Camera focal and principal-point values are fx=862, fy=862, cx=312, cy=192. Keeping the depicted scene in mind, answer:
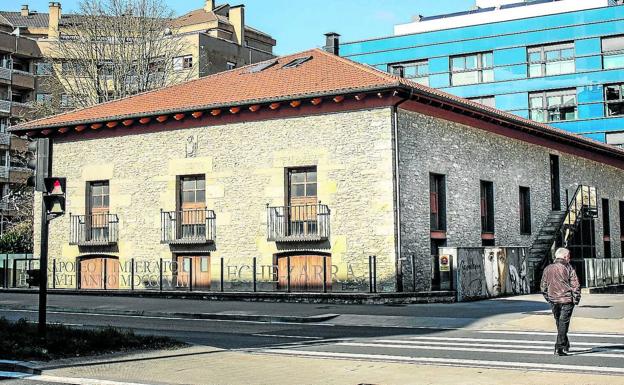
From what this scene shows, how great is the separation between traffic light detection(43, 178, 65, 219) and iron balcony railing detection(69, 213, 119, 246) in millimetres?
19290

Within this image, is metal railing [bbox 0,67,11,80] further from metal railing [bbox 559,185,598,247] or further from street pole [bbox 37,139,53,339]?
street pole [bbox 37,139,53,339]

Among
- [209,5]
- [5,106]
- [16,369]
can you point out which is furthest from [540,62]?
[16,369]

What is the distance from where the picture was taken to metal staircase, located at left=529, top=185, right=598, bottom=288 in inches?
1379

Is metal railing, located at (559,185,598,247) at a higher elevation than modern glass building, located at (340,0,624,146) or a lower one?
lower

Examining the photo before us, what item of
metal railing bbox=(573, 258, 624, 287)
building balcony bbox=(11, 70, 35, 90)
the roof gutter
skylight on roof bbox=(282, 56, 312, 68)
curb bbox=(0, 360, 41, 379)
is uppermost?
building balcony bbox=(11, 70, 35, 90)

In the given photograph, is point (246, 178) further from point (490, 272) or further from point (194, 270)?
point (490, 272)

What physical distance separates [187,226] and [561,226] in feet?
52.7

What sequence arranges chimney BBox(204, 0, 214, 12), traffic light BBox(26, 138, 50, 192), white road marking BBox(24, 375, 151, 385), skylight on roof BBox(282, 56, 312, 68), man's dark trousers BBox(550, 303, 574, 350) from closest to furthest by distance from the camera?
white road marking BBox(24, 375, 151, 385)
man's dark trousers BBox(550, 303, 574, 350)
traffic light BBox(26, 138, 50, 192)
skylight on roof BBox(282, 56, 312, 68)
chimney BBox(204, 0, 214, 12)

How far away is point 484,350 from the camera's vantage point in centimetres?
1366

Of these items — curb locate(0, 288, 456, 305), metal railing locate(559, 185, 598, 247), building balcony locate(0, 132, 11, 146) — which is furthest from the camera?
building balcony locate(0, 132, 11, 146)

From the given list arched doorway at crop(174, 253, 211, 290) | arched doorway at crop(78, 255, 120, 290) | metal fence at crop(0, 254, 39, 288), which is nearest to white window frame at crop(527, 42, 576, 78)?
arched doorway at crop(174, 253, 211, 290)

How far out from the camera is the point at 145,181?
104 ft

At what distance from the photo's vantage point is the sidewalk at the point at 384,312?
18.6 meters

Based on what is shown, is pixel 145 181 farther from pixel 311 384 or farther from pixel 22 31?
pixel 22 31
